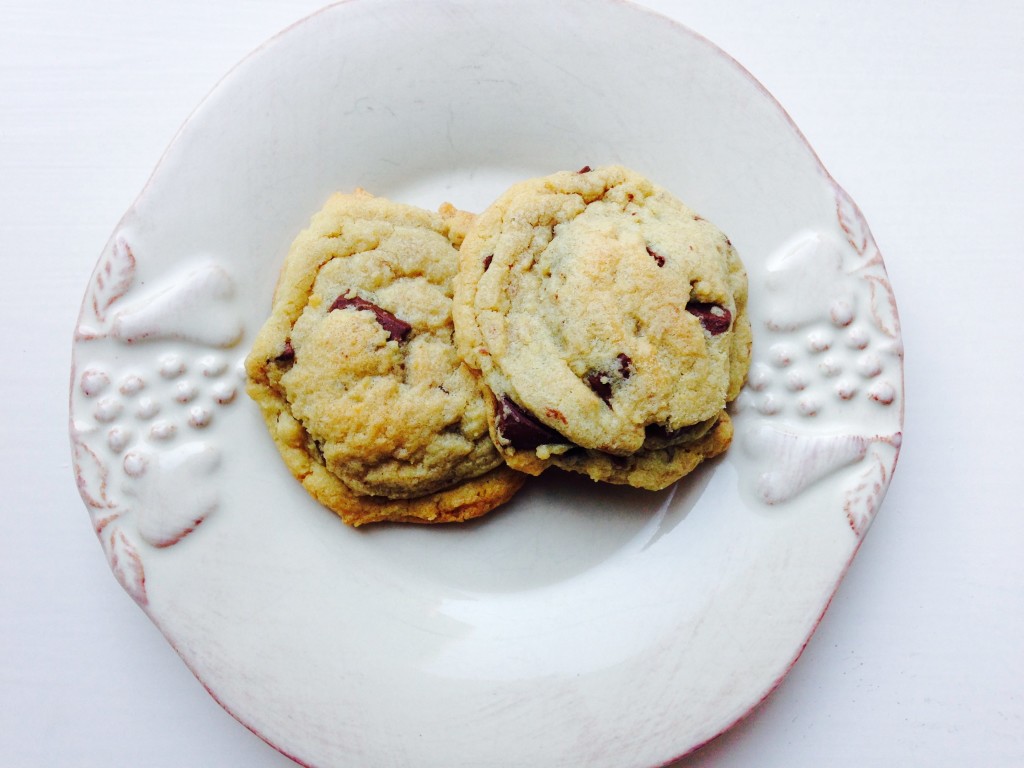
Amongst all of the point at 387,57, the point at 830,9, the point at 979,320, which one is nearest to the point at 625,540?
the point at 979,320

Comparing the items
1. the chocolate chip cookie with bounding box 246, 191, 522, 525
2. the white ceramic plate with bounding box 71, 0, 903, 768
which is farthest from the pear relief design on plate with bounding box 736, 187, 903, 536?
the chocolate chip cookie with bounding box 246, 191, 522, 525

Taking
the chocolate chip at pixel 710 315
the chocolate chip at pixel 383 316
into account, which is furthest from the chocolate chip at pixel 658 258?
the chocolate chip at pixel 383 316

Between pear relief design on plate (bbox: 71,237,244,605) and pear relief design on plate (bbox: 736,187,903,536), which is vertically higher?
pear relief design on plate (bbox: 71,237,244,605)

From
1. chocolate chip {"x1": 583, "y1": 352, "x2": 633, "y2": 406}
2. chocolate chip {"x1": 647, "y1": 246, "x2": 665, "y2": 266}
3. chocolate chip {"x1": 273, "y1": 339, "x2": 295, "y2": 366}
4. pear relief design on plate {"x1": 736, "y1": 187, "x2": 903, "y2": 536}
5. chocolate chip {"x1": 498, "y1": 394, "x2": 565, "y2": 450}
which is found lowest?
pear relief design on plate {"x1": 736, "y1": 187, "x2": 903, "y2": 536}

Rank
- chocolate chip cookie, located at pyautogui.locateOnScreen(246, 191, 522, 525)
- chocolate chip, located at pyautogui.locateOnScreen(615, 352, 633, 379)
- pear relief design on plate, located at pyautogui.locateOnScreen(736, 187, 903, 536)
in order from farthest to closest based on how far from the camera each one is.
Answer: pear relief design on plate, located at pyautogui.locateOnScreen(736, 187, 903, 536) → chocolate chip cookie, located at pyautogui.locateOnScreen(246, 191, 522, 525) → chocolate chip, located at pyautogui.locateOnScreen(615, 352, 633, 379)

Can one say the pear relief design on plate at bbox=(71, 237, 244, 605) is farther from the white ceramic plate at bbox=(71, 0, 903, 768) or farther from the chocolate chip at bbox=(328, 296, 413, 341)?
the chocolate chip at bbox=(328, 296, 413, 341)

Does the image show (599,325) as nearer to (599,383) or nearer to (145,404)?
(599,383)

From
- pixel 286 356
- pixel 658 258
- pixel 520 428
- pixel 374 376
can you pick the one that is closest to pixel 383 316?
pixel 374 376
